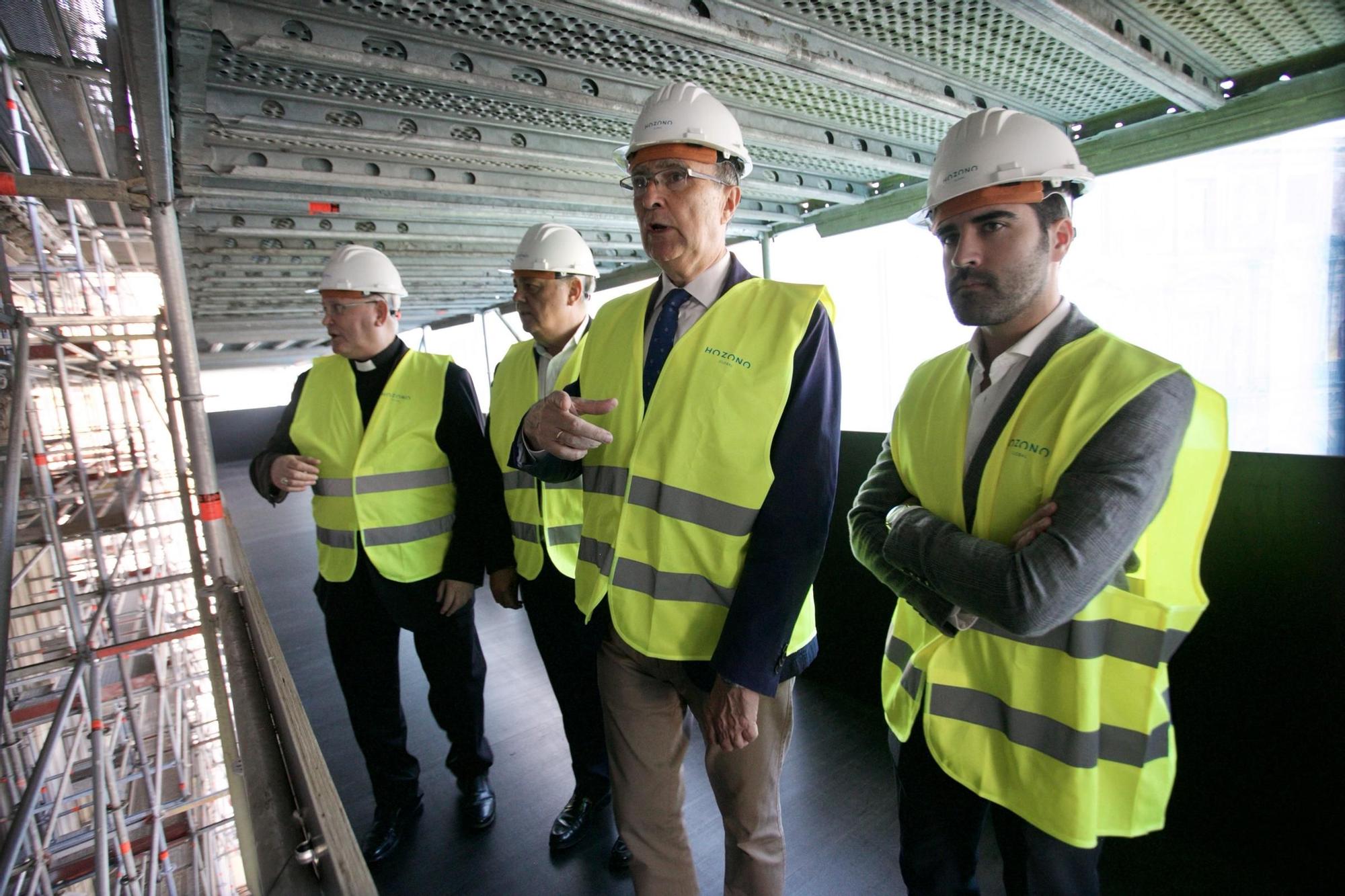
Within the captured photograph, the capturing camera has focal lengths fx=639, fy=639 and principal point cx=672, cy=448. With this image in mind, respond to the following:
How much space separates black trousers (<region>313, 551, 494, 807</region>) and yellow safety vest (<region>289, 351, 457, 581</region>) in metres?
0.08

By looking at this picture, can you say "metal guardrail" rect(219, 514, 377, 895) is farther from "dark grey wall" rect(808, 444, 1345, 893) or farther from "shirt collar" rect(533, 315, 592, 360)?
"dark grey wall" rect(808, 444, 1345, 893)

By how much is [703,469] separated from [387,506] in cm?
157

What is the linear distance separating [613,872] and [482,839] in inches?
24.4

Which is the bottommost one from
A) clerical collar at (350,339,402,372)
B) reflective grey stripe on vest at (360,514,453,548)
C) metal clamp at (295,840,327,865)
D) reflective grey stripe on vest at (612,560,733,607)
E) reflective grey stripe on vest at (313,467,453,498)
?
metal clamp at (295,840,327,865)

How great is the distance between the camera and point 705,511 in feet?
4.87

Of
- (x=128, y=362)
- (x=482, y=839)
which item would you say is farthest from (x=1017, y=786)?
(x=128, y=362)

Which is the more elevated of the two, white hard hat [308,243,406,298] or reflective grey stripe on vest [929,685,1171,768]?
white hard hat [308,243,406,298]

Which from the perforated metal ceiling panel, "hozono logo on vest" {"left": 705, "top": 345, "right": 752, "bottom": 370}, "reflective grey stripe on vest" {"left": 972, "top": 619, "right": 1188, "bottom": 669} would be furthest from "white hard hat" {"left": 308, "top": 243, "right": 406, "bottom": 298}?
"reflective grey stripe on vest" {"left": 972, "top": 619, "right": 1188, "bottom": 669}

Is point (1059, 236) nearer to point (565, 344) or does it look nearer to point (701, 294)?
point (701, 294)

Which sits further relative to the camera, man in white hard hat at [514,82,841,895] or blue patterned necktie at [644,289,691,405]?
blue patterned necktie at [644,289,691,405]

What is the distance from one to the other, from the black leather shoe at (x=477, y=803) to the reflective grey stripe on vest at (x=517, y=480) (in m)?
1.33

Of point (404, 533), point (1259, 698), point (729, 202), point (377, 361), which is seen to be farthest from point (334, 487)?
point (1259, 698)

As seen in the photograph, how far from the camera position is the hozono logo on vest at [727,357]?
148 centimetres

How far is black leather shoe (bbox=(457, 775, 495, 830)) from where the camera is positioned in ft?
9.01
